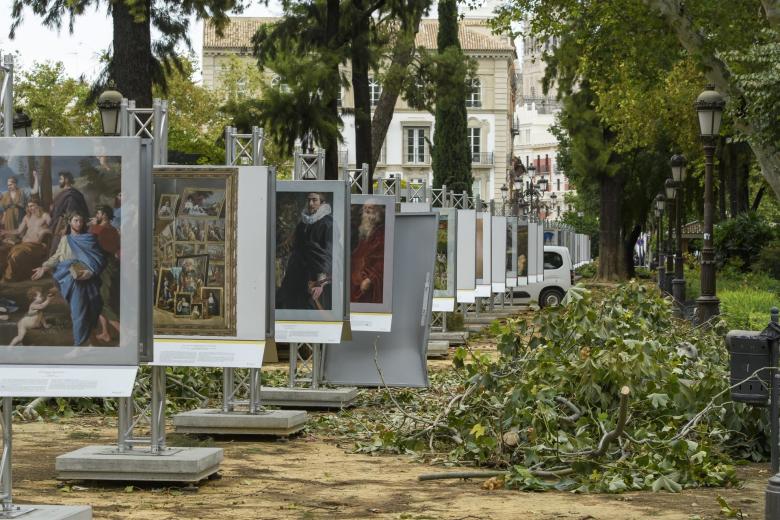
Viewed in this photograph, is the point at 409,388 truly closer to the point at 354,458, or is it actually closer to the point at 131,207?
the point at 354,458

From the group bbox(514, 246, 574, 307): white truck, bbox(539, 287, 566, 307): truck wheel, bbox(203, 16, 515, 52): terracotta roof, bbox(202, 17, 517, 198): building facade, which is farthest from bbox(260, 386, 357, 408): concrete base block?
bbox(202, 17, 517, 198): building facade

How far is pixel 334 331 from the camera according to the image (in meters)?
16.3

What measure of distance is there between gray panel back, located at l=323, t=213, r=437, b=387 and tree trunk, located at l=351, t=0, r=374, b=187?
486 inches

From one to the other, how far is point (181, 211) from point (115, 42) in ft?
40.9

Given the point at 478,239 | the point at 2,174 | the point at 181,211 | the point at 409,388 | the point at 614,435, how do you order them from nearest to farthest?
the point at 2,174, the point at 614,435, the point at 181,211, the point at 409,388, the point at 478,239

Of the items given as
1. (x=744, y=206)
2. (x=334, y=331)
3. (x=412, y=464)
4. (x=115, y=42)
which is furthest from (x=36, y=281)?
(x=744, y=206)

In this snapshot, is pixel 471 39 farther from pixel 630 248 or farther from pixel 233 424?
pixel 233 424

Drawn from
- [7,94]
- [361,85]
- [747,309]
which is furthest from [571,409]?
[361,85]

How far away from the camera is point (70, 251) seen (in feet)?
31.4

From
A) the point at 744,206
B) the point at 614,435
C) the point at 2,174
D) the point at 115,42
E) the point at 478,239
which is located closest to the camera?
the point at 2,174

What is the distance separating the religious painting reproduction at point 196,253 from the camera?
41.7 feet

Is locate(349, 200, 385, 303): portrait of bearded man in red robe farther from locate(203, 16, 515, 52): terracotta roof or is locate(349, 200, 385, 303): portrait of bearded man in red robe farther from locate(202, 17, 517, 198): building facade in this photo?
locate(202, 17, 517, 198): building facade

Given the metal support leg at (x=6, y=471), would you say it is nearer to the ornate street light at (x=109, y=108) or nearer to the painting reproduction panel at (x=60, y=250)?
the painting reproduction panel at (x=60, y=250)

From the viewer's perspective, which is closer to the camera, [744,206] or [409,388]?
[409,388]
